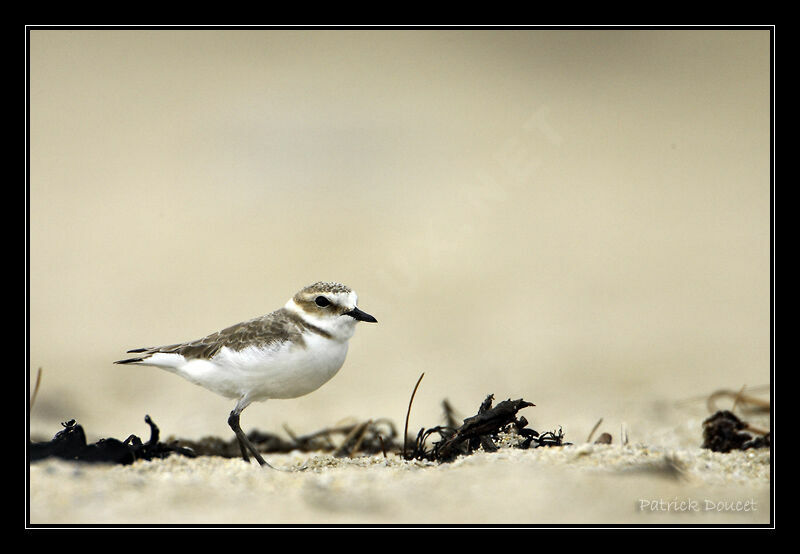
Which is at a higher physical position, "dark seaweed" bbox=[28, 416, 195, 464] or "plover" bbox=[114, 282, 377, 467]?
"plover" bbox=[114, 282, 377, 467]

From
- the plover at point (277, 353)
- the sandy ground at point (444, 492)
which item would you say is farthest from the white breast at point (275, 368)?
the sandy ground at point (444, 492)

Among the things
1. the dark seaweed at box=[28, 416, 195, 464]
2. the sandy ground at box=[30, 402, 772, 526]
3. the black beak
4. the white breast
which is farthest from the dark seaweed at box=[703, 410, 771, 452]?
the dark seaweed at box=[28, 416, 195, 464]

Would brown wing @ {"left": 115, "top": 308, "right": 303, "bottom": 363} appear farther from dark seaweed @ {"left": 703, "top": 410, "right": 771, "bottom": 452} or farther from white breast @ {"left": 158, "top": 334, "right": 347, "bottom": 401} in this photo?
dark seaweed @ {"left": 703, "top": 410, "right": 771, "bottom": 452}

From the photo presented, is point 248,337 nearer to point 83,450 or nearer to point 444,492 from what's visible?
point 83,450

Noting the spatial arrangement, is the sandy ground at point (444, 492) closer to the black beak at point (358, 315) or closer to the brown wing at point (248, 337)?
the brown wing at point (248, 337)

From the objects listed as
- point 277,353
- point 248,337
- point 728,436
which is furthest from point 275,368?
point 728,436

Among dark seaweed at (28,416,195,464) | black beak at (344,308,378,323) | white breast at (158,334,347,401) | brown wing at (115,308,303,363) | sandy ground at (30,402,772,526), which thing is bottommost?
sandy ground at (30,402,772,526)

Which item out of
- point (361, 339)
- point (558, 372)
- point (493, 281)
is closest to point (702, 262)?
point (493, 281)

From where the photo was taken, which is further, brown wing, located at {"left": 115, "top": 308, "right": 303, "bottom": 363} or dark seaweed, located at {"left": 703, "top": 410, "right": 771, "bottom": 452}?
brown wing, located at {"left": 115, "top": 308, "right": 303, "bottom": 363}
